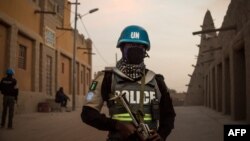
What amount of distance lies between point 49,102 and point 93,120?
2524cm

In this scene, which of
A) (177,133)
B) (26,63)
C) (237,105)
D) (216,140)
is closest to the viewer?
(216,140)

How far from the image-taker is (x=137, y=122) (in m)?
2.94

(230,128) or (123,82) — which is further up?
(123,82)

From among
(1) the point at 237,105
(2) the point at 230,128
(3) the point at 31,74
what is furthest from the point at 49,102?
(2) the point at 230,128

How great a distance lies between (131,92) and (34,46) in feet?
80.6

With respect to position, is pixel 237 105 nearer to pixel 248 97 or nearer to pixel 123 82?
pixel 248 97

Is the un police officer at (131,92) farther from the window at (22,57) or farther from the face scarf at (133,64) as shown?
the window at (22,57)

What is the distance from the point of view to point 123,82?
126 inches
